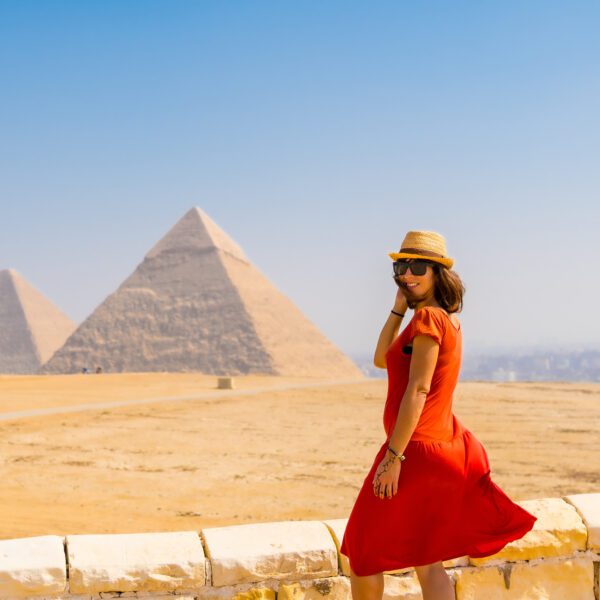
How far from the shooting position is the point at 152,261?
119 meters

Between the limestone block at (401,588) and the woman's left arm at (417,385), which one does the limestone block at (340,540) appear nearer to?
the limestone block at (401,588)

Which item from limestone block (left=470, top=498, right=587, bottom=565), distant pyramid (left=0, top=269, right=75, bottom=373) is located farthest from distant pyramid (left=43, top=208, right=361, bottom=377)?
limestone block (left=470, top=498, right=587, bottom=565)

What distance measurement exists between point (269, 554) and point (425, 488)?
591 mm

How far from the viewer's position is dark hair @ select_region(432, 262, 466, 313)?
2587 millimetres

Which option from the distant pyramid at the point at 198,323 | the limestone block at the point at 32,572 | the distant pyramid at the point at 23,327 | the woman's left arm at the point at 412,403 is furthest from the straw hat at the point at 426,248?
the distant pyramid at the point at 23,327

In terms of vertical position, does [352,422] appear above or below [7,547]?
below

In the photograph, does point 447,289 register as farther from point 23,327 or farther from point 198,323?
point 23,327

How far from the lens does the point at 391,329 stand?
2.77 metres

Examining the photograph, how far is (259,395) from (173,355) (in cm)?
7966

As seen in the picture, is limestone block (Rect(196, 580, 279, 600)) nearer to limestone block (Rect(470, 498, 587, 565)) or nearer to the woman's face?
limestone block (Rect(470, 498, 587, 565))

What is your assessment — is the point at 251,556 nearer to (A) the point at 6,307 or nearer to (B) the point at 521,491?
(B) the point at 521,491

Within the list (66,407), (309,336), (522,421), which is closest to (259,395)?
(66,407)

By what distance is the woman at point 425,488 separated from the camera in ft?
7.81

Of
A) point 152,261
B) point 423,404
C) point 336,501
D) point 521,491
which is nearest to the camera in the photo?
point 423,404
